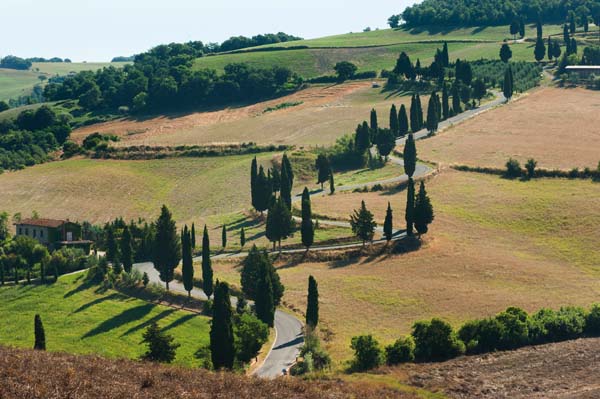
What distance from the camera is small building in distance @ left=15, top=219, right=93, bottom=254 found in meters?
131

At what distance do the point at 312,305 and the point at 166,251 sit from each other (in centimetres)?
2427

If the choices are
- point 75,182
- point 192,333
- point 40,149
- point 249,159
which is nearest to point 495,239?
point 192,333

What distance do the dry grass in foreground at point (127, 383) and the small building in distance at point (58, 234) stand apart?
65832 mm

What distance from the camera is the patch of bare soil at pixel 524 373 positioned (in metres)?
67.4

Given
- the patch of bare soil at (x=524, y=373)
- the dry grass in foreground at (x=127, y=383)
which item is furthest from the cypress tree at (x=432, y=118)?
the dry grass in foreground at (x=127, y=383)

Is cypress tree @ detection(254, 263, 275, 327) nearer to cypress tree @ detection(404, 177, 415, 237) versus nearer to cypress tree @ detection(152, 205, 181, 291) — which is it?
cypress tree @ detection(152, 205, 181, 291)

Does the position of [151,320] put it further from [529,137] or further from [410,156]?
[529,137]

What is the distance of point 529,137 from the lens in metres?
169

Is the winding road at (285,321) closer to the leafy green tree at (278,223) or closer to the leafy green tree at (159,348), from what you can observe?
the leafy green tree at (278,223)

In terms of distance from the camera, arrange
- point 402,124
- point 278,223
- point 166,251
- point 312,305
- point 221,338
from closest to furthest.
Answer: point 221,338, point 312,305, point 166,251, point 278,223, point 402,124

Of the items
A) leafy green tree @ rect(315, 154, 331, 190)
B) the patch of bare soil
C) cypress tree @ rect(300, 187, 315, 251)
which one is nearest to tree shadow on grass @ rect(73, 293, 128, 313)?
cypress tree @ rect(300, 187, 315, 251)

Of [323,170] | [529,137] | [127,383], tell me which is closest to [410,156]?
[323,170]

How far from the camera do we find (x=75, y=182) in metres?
172

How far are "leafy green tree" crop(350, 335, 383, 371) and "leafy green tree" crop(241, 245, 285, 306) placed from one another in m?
21.6
